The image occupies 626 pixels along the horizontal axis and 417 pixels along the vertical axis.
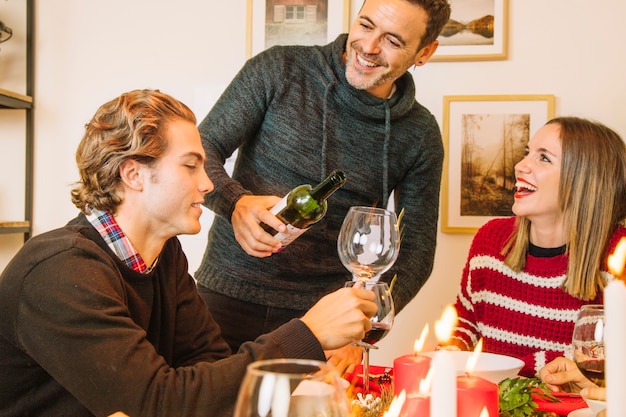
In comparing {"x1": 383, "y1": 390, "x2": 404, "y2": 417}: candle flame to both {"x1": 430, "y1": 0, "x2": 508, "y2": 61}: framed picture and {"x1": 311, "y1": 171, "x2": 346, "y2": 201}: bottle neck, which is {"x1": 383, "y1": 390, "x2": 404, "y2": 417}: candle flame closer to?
{"x1": 311, "y1": 171, "x2": 346, "y2": 201}: bottle neck

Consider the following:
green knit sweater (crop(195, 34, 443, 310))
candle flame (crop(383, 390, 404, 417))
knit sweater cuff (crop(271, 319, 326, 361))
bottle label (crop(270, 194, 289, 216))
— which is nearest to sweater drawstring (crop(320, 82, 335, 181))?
green knit sweater (crop(195, 34, 443, 310))

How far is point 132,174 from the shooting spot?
1353mm

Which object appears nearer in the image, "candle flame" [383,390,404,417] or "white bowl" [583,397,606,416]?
"candle flame" [383,390,404,417]

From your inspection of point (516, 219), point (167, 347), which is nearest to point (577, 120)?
point (516, 219)

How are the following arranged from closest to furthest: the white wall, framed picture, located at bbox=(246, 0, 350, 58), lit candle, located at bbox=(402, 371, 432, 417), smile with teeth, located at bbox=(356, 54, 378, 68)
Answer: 1. lit candle, located at bbox=(402, 371, 432, 417)
2. smile with teeth, located at bbox=(356, 54, 378, 68)
3. the white wall
4. framed picture, located at bbox=(246, 0, 350, 58)

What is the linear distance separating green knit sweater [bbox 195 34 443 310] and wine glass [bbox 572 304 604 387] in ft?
2.34

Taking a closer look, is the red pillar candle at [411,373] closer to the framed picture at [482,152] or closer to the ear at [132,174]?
the ear at [132,174]

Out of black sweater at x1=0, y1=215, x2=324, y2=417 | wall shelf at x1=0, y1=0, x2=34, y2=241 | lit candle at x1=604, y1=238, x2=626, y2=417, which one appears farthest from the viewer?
wall shelf at x1=0, y1=0, x2=34, y2=241

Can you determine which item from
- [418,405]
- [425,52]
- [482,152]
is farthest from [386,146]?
[418,405]

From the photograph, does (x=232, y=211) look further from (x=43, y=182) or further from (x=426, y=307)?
(x=43, y=182)

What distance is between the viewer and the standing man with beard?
6.20ft

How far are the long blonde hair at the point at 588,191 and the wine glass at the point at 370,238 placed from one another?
81 centimetres

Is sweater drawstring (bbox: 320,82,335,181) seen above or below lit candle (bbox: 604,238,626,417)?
above

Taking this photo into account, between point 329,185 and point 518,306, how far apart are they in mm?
747
